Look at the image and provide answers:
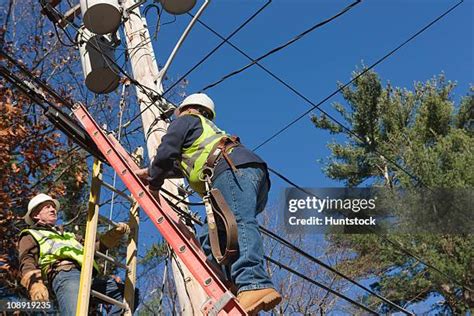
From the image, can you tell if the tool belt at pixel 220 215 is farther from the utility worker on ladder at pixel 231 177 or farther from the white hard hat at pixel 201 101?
the white hard hat at pixel 201 101

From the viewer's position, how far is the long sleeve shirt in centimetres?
312

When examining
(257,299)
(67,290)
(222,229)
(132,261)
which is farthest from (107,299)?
(257,299)

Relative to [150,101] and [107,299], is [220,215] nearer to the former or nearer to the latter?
[107,299]

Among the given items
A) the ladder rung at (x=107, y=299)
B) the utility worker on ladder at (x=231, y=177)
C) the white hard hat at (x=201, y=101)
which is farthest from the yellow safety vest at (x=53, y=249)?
the white hard hat at (x=201, y=101)

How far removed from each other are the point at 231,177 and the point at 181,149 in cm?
Answer: 36

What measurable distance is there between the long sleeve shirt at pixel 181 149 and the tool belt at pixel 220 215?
0.12 feet

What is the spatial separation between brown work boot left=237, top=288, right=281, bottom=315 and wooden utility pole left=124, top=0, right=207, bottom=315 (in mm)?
1039

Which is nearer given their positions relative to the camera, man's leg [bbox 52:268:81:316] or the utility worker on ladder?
the utility worker on ladder

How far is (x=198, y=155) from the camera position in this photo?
10.5ft

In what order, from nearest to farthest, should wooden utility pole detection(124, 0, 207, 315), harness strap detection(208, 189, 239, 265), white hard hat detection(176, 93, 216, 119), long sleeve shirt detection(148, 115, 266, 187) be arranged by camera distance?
harness strap detection(208, 189, 239, 265)
long sleeve shirt detection(148, 115, 266, 187)
white hard hat detection(176, 93, 216, 119)
wooden utility pole detection(124, 0, 207, 315)

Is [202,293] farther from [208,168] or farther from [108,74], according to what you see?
[108,74]

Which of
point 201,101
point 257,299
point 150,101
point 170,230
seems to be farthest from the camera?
point 150,101

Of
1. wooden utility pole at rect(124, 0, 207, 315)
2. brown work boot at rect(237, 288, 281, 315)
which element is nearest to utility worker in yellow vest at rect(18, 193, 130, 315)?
wooden utility pole at rect(124, 0, 207, 315)

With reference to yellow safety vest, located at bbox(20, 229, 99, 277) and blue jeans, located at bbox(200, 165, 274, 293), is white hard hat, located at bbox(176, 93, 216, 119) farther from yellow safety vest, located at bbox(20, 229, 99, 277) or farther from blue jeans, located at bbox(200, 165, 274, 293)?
yellow safety vest, located at bbox(20, 229, 99, 277)
